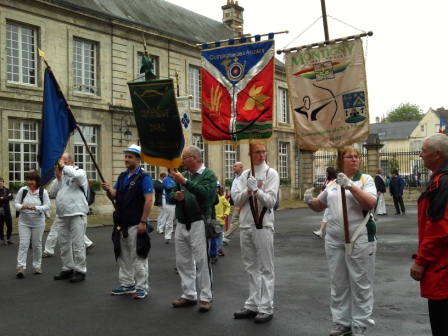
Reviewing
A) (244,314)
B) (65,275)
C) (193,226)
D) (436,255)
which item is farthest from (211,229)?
(65,275)

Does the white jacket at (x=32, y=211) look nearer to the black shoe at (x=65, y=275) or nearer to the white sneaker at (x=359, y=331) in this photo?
the black shoe at (x=65, y=275)

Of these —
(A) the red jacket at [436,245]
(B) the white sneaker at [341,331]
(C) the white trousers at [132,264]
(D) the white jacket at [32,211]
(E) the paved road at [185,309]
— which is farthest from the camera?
(D) the white jacket at [32,211]

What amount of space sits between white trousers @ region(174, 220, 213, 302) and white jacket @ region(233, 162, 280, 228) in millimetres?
699

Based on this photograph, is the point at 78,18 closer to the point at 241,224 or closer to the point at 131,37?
the point at 131,37

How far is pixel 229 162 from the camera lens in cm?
3203

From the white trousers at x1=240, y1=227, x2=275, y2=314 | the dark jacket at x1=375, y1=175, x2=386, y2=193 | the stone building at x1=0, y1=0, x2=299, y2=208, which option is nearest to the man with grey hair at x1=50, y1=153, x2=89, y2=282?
the white trousers at x1=240, y1=227, x2=275, y2=314

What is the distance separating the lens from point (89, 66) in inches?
936

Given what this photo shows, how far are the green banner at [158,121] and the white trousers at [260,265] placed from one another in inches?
52.5

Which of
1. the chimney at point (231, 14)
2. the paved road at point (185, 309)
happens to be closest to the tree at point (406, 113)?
the chimney at point (231, 14)

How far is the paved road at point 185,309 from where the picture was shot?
18.9ft

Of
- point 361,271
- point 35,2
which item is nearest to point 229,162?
point 35,2

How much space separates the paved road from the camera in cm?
576

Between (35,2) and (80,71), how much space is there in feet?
11.3

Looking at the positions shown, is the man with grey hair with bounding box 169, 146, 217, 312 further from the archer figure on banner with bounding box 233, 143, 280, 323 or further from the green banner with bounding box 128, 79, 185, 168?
the archer figure on banner with bounding box 233, 143, 280, 323
